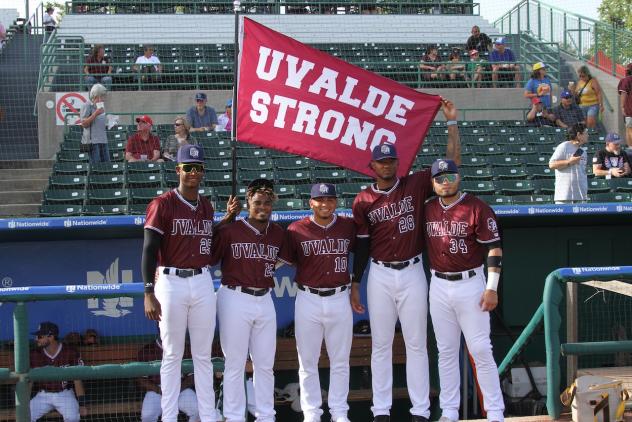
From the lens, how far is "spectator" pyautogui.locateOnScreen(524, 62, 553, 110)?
1416 centimetres

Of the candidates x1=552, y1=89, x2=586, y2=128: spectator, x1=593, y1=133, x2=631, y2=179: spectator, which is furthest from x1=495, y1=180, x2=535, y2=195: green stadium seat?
x1=552, y1=89, x2=586, y2=128: spectator

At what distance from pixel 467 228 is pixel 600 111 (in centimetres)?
1056

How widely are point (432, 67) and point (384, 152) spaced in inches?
402

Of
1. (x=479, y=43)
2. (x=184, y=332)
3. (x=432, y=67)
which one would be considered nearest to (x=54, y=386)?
(x=184, y=332)

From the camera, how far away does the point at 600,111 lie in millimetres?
15227

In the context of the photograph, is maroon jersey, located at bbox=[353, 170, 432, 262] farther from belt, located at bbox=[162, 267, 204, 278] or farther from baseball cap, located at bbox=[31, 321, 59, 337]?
baseball cap, located at bbox=[31, 321, 59, 337]

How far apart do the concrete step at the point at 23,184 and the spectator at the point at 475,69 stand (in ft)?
24.1

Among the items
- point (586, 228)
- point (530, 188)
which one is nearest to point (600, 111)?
point (530, 188)

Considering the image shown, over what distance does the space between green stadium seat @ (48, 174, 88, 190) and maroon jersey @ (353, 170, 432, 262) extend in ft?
18.3

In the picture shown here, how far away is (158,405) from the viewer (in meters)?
6.27

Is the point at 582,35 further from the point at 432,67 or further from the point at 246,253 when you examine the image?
the point at 246,253

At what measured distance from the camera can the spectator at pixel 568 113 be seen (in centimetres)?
1384

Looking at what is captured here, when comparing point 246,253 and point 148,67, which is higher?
point 148,67

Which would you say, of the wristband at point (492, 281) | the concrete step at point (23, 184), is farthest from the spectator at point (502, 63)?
the wristband at point (492, 281)
